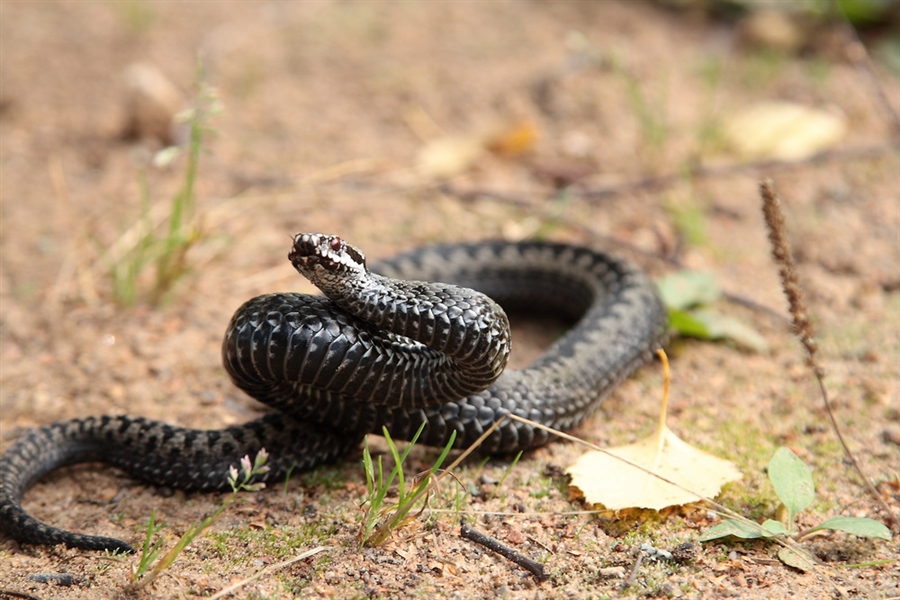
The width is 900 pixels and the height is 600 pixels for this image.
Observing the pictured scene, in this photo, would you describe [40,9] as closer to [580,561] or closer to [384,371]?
[384,371]

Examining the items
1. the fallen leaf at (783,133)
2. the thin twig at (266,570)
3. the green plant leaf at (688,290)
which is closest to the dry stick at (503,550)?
the thin twig at (266,570)

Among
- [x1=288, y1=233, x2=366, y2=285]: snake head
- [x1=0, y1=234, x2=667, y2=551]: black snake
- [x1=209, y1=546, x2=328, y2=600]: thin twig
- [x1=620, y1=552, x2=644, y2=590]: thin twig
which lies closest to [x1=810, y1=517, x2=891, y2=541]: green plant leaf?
[x1=620, y1=552, x2=644, y2=590]: thin twig

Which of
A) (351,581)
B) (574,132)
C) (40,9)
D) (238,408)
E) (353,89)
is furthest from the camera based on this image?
(40,9)

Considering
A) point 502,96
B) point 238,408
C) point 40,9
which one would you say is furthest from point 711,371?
point 40,9

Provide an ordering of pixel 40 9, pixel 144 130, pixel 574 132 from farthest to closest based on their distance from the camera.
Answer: pixel 40 9
pixel 574 132
pixel 144 130

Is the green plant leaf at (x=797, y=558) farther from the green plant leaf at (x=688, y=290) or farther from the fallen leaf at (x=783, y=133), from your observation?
the fallen leaf at (x=783, y=133)

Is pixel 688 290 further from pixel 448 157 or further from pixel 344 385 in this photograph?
pixel 344 385
